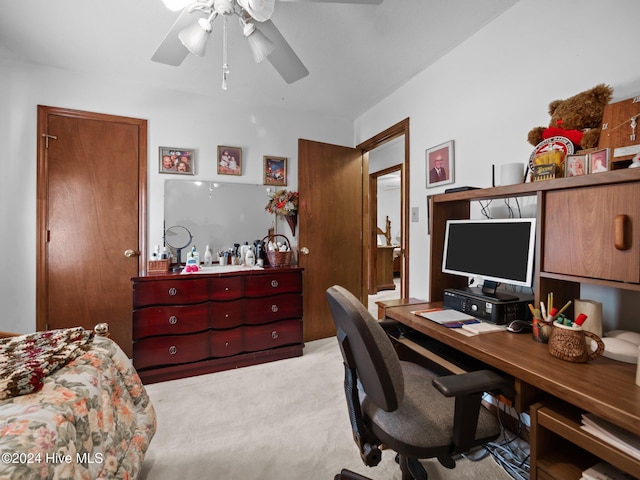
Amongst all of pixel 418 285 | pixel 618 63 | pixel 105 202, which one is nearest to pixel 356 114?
pixel 418 285

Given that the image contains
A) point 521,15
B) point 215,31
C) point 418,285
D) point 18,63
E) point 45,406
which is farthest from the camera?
point 418,285

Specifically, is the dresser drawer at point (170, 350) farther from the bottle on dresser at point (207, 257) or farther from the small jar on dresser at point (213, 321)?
the bottle on dresser at point (207, 257)

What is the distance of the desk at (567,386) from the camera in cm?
77

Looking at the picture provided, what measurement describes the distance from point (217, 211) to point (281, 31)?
1.75m

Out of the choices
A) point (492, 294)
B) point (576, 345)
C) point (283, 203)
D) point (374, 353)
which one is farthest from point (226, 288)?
point (576, 345)

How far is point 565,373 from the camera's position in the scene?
94 centimetres

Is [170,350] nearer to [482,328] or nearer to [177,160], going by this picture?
[177,160]

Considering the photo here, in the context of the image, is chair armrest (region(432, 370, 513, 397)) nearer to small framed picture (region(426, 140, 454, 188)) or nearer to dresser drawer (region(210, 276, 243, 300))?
small framed picture (region(426, 140, 454, 188))

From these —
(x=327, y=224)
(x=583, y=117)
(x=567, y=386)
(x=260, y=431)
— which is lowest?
(x=260, y=431)

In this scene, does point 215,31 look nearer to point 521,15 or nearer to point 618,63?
point 521,15

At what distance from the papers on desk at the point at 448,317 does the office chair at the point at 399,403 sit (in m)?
0.40

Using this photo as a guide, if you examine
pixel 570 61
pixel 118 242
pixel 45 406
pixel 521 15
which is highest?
pixel 521 15

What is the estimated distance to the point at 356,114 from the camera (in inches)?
138

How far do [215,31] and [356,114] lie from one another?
1918 millimetres
